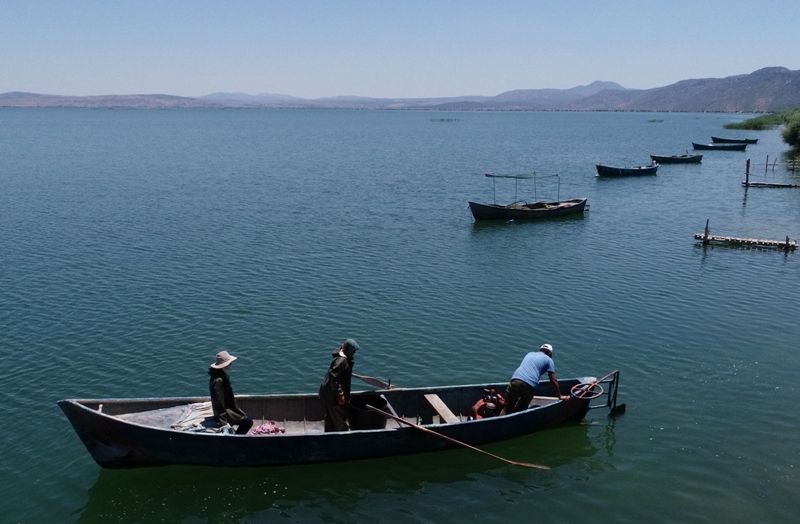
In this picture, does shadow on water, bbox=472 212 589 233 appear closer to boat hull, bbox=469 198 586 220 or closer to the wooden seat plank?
boat hull, bbox=469 198 586 220

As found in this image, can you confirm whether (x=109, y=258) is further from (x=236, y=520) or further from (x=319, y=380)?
(x=236, y=520)

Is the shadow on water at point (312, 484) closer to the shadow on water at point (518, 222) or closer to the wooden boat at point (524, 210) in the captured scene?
the shadow on water at point (518, 222)

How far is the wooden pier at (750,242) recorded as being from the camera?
3369 cm

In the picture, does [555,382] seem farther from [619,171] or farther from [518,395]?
[619,171]

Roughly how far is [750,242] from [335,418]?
28765mm

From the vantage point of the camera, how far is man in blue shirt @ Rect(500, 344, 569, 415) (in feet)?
52.1

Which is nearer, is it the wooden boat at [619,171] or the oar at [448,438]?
the oar at [448,438]

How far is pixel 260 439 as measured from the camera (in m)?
14.2

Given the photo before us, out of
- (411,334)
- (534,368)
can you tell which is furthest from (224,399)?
(411,334)

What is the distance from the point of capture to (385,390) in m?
16.3

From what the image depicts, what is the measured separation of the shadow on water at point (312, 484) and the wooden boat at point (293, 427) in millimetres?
333

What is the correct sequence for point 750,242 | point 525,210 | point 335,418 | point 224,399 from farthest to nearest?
point 525,210 → point 750,242 → point 335,418 → point 224,399

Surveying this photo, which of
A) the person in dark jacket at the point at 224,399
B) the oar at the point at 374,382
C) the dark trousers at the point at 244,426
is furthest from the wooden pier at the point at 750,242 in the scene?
the person in dark jacket at the point at 224,399

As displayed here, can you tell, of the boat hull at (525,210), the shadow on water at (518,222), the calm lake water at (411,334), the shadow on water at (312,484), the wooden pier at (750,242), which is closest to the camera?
the shadow on water at (312,484)
